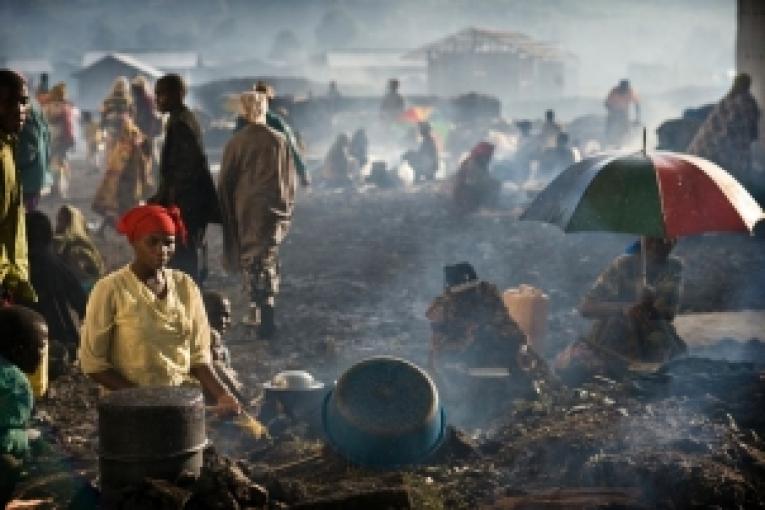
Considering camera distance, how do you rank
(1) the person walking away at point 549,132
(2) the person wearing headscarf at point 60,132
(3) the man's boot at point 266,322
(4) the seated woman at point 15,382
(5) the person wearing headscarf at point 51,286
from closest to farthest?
(4) the seated woman at point 15,382
(5) the person wearing headscarf at point 51,286
(3) the man's boot at point 266,322
(2) the person wearing headscarf at point 60,132
(1) the person walking away at point 549,132

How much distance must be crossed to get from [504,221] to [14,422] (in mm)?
12559

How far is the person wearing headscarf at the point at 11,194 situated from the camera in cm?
657

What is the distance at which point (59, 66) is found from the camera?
206 ft

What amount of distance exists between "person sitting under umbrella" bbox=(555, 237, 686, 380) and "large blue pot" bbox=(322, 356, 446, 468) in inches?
76.7

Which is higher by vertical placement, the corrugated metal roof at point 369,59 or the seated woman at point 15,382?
the corrugated metal roof at point 369,59

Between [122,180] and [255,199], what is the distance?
248 inches

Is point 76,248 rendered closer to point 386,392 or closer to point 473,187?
point 386,392

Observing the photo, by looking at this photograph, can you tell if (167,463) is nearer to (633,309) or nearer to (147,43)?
(633,309)

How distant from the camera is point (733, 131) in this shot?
53.6ft

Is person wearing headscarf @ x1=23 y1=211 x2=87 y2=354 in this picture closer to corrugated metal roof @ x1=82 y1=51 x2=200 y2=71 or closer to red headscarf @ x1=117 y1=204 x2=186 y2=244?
red headscarf @ x1=117 y1=204 x2=186 y2=244

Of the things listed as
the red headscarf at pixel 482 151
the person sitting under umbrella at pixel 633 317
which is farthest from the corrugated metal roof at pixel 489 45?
the person sitting under umbrella at pixel 633 317

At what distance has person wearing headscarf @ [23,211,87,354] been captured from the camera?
966cm

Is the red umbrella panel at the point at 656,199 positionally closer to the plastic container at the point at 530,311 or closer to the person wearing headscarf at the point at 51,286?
the plastic container at the point at 530,311

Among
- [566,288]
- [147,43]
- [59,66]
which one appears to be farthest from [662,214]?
[147,43]
